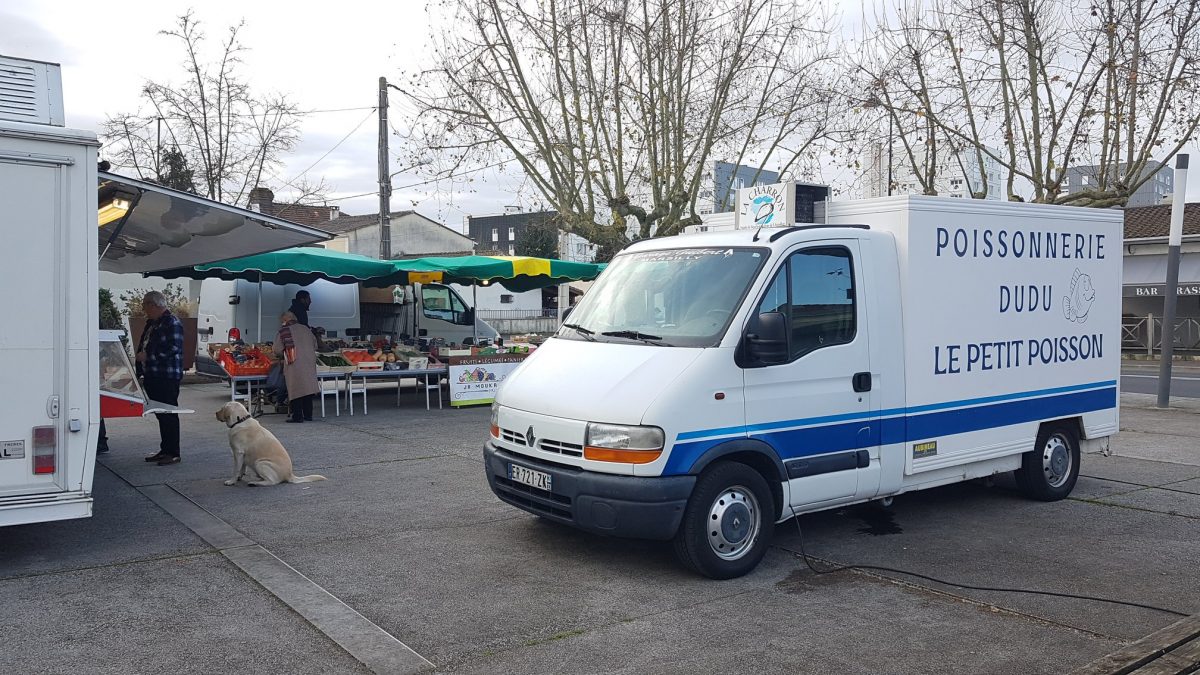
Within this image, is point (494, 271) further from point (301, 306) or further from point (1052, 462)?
point (1052, 462)

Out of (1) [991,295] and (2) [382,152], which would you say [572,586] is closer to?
(1) [991,295]

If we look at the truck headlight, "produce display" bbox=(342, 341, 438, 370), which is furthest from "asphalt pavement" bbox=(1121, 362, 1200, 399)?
the truck headlight

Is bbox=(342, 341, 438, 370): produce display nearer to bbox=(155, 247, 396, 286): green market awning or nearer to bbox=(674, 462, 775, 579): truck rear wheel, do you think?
bbox=(155, 247, 396, 286): green market awning

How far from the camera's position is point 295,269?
45.5 ft

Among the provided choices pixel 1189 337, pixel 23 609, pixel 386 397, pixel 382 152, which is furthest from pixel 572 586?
pixel 1189 337

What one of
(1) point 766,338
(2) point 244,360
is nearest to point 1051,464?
(1) point 766,338

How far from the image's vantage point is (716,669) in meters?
4.50

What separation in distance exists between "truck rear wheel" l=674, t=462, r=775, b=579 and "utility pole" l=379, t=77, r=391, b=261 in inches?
671

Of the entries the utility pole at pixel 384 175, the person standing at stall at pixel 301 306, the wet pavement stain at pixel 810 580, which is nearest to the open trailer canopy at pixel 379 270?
the person standing at stall at pixel 301 306

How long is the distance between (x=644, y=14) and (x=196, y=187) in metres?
15.3

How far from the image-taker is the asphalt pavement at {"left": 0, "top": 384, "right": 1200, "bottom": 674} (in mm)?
4672

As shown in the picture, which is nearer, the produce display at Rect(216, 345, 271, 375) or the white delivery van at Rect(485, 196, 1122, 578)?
the white delivery van at Rect(485, 196, 1122, 578)

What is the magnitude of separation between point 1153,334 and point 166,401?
3180 cm

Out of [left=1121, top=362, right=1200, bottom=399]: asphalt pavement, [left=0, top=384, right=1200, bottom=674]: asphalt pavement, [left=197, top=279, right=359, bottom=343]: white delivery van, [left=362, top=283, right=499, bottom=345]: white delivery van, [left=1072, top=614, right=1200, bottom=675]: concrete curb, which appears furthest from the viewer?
[left=1121, top=362, right=1200, bottom=399]: asphalt pavement
